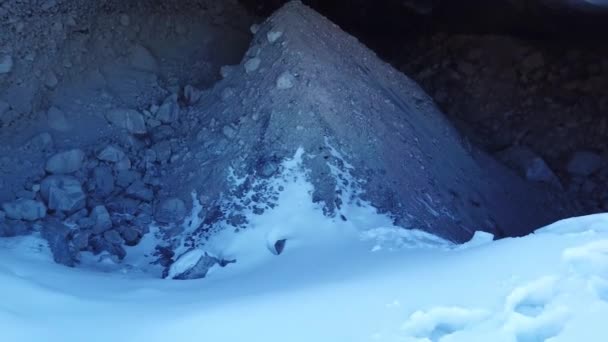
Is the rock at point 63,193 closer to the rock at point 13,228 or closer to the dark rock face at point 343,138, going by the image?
the rock at point 13,228

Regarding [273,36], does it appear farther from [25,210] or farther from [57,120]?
[25,210]

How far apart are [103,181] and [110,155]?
11cm

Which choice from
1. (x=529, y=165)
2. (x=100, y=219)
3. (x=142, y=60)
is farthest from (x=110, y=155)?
(x=529, y=165)

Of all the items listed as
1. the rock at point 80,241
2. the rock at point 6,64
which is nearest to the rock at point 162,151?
the rock at point 80,241

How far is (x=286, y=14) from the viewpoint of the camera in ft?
9.04

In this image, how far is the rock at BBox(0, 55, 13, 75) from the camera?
2389 millimetres

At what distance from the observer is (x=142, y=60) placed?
111 inches

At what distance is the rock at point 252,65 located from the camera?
8.67 ft

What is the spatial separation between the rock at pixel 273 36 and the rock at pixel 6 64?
3.15ft

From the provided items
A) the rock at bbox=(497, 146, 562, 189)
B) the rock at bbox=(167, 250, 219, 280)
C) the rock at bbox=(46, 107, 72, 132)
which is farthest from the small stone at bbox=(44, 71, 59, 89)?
the rock at bbox=(497, 146, 562, 189)

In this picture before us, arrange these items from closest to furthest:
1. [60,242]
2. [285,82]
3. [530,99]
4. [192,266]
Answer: [192,266] → [60,242] → [285,82] → [530,99]

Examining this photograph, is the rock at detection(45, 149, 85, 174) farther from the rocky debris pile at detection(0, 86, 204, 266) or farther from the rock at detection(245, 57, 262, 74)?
the rock at detection(245, 57, 262, 74)

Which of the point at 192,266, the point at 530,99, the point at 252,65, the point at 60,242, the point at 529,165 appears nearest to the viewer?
the point at 192,266

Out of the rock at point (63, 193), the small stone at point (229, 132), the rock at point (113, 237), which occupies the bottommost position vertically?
the rock at point (113, 237)
